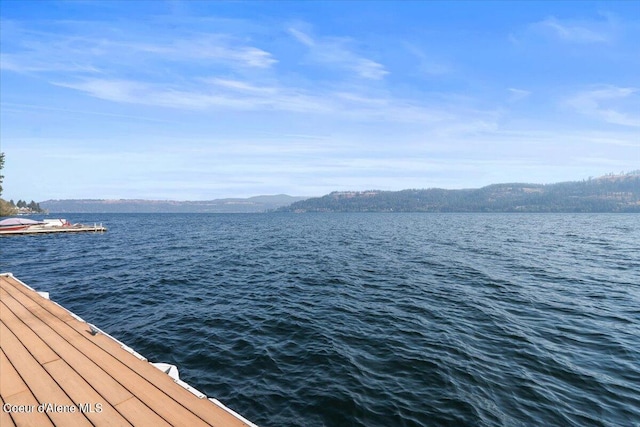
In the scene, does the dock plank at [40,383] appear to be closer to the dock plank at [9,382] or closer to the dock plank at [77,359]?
the dock plank at [9,382]

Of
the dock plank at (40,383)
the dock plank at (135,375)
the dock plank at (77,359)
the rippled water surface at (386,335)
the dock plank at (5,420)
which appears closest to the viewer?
the dock plank at (5,420)

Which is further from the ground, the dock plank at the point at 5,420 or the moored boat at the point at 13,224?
the moored boat at the point at 13,224

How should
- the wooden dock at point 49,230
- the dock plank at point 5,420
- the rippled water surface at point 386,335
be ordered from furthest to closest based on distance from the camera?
1. the wooden dock at point 49,230
2. the rippled water surface at point 386,335
3. the dock plank at point 5,420

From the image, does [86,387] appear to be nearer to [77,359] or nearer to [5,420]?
[5,420]

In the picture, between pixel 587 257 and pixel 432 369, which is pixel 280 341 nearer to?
pixel 432 369

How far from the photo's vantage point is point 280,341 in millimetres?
12430

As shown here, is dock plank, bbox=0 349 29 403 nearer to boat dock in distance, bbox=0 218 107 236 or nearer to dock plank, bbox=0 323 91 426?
dock plank, bbox=0 323 91 426

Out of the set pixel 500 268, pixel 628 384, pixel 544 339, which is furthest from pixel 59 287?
pixel 500 268

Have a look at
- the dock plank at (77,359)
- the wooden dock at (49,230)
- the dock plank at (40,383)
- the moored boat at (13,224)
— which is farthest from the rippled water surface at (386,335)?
the moored boat at (13,224)

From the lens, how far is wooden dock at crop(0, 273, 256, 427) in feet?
18.6

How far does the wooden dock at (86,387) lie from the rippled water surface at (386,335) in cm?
256

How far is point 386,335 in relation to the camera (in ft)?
42.3

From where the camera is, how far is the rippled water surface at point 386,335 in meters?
8.55


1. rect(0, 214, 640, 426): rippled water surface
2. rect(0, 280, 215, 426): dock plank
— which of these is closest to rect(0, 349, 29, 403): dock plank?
rect(0, 280, 215, 426): dock plank
